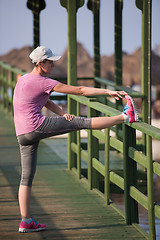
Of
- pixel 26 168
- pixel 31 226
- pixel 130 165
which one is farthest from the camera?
pixel 130 165

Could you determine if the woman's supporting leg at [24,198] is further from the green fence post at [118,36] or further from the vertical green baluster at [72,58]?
the green fence post at [118,36]

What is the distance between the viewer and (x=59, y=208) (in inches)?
255

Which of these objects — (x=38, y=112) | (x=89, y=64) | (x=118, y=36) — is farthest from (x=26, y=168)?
(x=89, y=64)

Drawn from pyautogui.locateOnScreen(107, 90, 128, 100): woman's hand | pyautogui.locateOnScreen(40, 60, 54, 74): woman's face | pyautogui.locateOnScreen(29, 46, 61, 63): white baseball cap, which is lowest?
pyautogui.locateOnScreen(107, 90, 128, 100): woman's hand

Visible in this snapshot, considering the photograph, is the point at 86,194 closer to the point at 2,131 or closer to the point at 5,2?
the point at 2,131

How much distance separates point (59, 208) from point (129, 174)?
0.88m

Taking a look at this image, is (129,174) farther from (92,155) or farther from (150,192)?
(92,155)

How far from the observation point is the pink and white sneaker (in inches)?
215

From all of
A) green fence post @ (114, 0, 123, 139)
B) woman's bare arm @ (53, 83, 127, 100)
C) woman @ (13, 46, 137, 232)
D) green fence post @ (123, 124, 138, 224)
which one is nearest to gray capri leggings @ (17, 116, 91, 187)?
woman @ (13, 46, 137, 232)

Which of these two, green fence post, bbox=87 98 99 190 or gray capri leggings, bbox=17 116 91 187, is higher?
gray capri leggings, bbox=17 116 91 187

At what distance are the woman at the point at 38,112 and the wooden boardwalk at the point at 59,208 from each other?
0.48 meters

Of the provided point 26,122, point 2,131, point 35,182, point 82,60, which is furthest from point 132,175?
point 82,60

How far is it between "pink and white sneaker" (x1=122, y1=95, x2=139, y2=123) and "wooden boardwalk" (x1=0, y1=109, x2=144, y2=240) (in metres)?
0.95

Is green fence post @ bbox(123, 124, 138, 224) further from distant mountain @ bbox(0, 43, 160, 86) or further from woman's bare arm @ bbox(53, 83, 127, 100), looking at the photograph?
distant mountain @ bbox(0, 43, 160, 86)
